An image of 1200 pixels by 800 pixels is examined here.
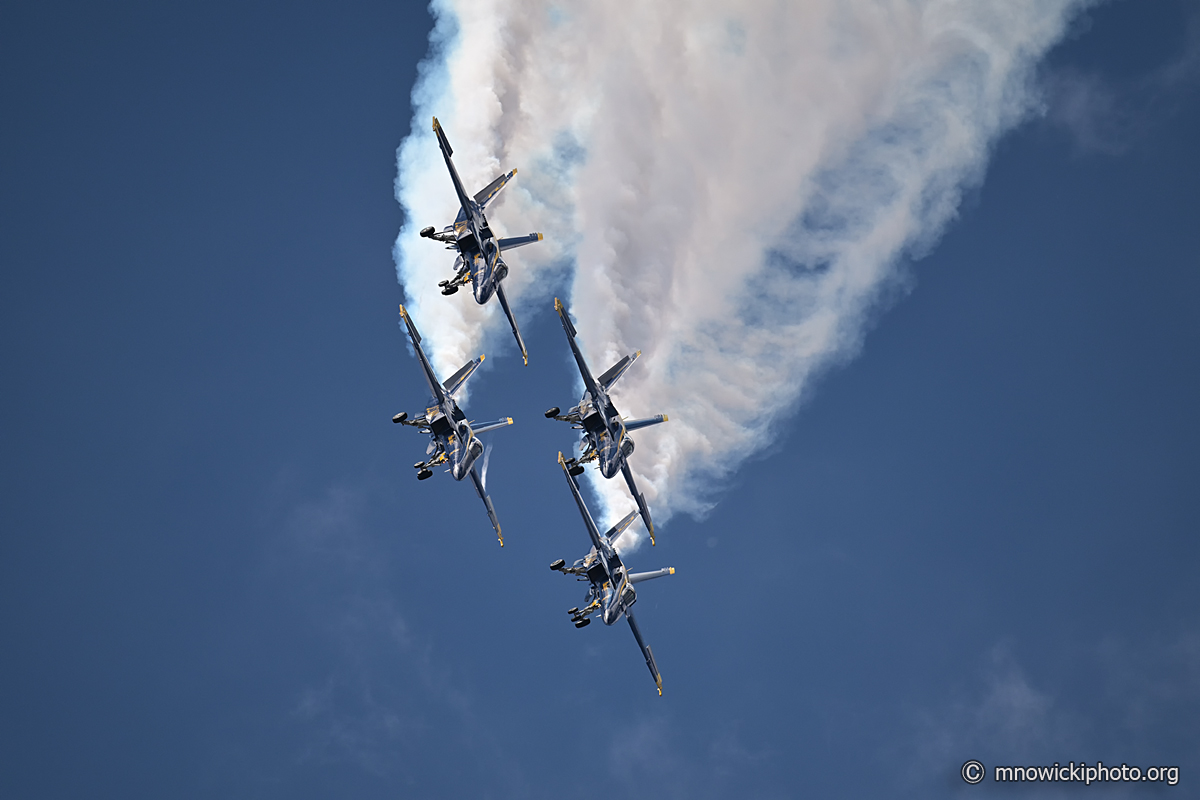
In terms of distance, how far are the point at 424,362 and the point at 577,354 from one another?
36.1 feet

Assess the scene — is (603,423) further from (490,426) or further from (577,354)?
(490,426)

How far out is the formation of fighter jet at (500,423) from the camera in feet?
209

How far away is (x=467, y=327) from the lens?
71.2 meters

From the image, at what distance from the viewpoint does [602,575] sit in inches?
2640

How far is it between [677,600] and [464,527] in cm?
2841

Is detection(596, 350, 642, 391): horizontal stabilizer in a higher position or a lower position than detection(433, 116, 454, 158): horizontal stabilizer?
lower

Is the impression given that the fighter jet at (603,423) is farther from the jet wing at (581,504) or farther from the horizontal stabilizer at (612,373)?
the jet wing at (581,504)

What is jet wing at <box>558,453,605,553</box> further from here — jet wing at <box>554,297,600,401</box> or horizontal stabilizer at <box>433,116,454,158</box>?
horizontal stabilizer at <box>433,116,454,158</box>

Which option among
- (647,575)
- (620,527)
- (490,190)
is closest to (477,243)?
(490,190)

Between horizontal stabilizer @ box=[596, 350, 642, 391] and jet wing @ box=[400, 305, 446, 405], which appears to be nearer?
jet wing @ box=[400, 305, 446, 405]

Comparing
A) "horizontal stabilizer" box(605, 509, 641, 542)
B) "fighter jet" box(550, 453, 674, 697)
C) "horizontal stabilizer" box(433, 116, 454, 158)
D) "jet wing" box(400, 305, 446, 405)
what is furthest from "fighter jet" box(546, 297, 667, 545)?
"horizontal stabilizer" box(433, 116, 454, 158)

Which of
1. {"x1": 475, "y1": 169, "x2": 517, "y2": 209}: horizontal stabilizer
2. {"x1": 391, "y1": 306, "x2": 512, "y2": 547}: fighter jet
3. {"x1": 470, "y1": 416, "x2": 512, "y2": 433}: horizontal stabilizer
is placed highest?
{"x1": 475, "y1": 169, "x2": 517, "y2": 209}: horizontal stabilizer

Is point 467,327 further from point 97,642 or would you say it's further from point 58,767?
point 58,767

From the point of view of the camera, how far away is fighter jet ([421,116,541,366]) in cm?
6347
